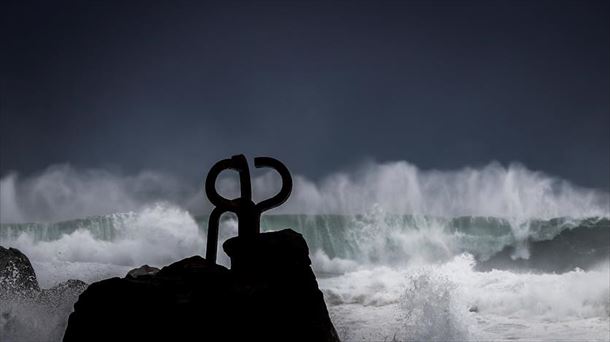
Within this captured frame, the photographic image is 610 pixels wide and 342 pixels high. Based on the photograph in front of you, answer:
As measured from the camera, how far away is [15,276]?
882cm

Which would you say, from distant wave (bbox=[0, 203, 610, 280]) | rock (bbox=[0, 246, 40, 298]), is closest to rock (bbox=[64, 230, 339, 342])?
rock (bbox=[0, 246, 40, 298])

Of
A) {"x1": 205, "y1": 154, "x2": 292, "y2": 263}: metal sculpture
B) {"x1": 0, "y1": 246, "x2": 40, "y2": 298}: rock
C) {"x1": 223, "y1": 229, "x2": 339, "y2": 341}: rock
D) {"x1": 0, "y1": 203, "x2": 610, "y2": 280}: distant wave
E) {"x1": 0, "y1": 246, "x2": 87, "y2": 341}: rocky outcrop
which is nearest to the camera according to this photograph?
{"x1": 223, "y1": 229, "x2": 339, "y2": 341}: rock

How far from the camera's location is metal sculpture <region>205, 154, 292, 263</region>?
504 centimetres

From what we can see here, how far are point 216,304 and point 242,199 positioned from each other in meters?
1.52

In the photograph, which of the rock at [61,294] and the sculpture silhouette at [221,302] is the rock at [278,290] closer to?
the sculpture silhouette at [221,302]

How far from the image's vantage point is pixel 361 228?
90.7 ft

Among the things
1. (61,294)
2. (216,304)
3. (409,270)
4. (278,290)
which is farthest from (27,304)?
(409,270)

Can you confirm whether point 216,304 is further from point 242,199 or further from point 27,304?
point 27,304

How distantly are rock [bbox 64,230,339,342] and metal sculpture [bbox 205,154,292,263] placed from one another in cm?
56

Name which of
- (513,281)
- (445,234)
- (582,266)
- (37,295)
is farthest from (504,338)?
(445,234)

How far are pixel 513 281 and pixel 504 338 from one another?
6.18 m

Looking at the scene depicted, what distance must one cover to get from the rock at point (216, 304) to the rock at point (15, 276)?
546cm

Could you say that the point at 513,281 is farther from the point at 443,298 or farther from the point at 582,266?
the point at 582,266

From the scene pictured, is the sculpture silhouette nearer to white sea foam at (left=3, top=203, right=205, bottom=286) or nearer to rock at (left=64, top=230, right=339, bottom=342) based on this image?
rock at (left=64, top=230, right=339, bottom=342)
